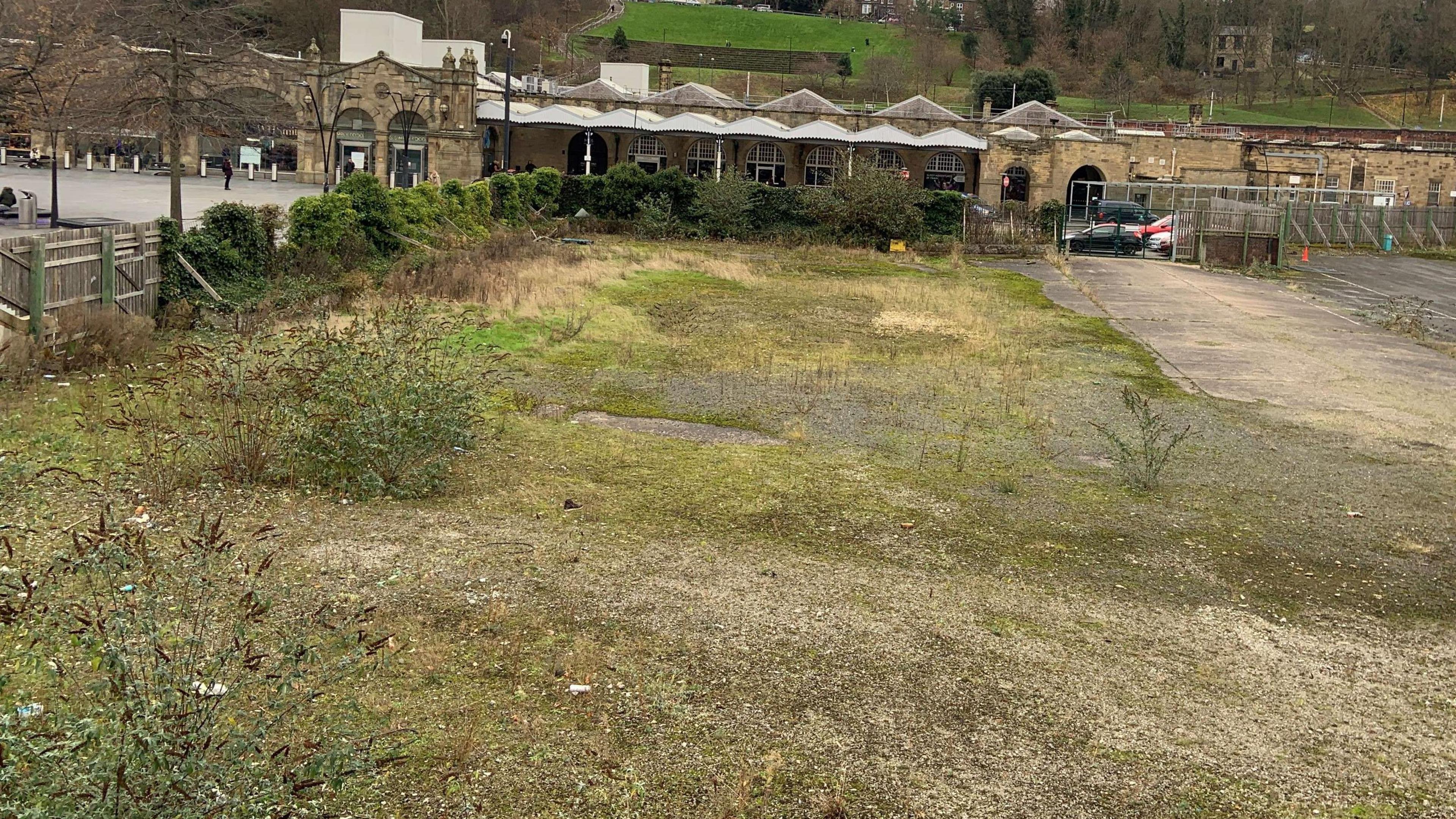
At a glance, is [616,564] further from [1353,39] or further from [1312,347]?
[1353,39]

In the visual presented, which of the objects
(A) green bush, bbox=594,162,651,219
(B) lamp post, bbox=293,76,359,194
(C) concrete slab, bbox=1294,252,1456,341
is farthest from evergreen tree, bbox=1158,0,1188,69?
(A) green bush, bbox=594,162,651,219

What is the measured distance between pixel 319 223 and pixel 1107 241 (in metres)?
26.2

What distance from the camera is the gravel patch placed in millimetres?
11875

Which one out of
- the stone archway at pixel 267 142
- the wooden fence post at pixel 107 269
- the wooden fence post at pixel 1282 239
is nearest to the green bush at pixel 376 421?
the wooden fence post at pixel 107 269

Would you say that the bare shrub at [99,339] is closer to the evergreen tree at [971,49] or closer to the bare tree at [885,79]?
the bare tree at [885,79]

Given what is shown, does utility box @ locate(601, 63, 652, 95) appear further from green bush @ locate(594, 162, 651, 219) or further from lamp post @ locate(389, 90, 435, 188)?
green bush @ locate(594, 162, 651, 219)

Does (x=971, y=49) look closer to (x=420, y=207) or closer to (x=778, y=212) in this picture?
(x=778, y=212)

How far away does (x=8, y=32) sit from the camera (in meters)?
20.3

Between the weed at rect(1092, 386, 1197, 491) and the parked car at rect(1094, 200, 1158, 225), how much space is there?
27.9 meters

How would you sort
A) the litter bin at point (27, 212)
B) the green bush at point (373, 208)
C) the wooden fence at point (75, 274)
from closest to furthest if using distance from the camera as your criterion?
the wooden fence at point (75, 274) < the green bush at point (373, 208) < the litter bin at point (27, 212)

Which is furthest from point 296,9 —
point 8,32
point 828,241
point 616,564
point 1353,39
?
point 616,564

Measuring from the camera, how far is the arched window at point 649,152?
59.7 metres

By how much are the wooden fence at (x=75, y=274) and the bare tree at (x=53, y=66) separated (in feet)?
8.59

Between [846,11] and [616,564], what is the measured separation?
132 meters
